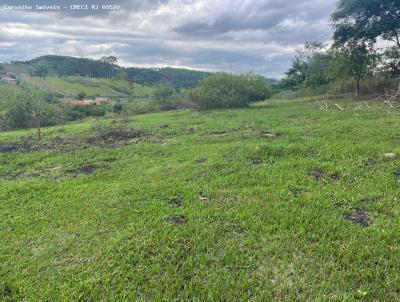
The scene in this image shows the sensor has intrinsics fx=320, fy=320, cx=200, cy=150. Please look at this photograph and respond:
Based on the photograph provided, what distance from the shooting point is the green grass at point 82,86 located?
209 ft

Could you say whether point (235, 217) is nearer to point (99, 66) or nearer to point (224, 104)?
point (224, 104)

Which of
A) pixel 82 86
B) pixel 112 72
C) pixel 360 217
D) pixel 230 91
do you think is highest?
pixel 112 72

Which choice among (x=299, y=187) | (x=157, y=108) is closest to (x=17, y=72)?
(x=157, y=108)

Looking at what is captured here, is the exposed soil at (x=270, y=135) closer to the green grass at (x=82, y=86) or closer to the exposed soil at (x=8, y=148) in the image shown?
the exposed soil at (x=8, y=148)

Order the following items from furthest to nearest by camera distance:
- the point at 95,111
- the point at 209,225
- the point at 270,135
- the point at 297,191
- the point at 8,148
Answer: the point at 95,111
the point at 8,148
the point at 270,135
the point at 297,191
the point at 209,225

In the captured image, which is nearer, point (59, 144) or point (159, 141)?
point (159, 141)

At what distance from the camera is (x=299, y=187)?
6055 mm

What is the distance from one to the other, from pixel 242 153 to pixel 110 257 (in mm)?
5208

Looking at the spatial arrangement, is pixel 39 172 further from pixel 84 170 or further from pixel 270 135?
pixel 270 135

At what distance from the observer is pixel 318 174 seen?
677cm

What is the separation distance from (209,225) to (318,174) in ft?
10.4

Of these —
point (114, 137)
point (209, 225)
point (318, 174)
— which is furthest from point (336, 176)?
point (114, 137)

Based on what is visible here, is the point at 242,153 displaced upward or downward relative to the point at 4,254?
upward

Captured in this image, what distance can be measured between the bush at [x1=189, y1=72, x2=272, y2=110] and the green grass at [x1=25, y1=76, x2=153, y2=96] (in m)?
38.2
